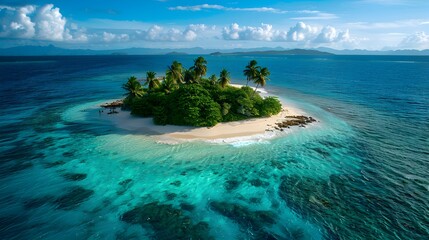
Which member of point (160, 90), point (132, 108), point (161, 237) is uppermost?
point (160, 90)

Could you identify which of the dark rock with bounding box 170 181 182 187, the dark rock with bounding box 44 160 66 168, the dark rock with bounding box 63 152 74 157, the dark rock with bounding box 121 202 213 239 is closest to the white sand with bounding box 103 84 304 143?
the dark rock with bounding box 63 152 74 157

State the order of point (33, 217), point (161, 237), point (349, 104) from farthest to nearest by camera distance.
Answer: point (349, 104), point (33, 217), point (161, 237)

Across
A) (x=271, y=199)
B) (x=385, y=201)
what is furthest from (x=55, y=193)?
(x=385, y=201)

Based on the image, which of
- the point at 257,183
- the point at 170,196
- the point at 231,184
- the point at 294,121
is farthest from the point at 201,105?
the point at 170,196

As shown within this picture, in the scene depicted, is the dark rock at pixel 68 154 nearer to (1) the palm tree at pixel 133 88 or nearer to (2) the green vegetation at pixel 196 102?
(2) the green vegetation at pixel 196 102

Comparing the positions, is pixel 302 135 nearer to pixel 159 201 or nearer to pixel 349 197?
pixel 349 197

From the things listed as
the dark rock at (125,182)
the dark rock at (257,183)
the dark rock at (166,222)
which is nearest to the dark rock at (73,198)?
the dark rock at (125,182)
